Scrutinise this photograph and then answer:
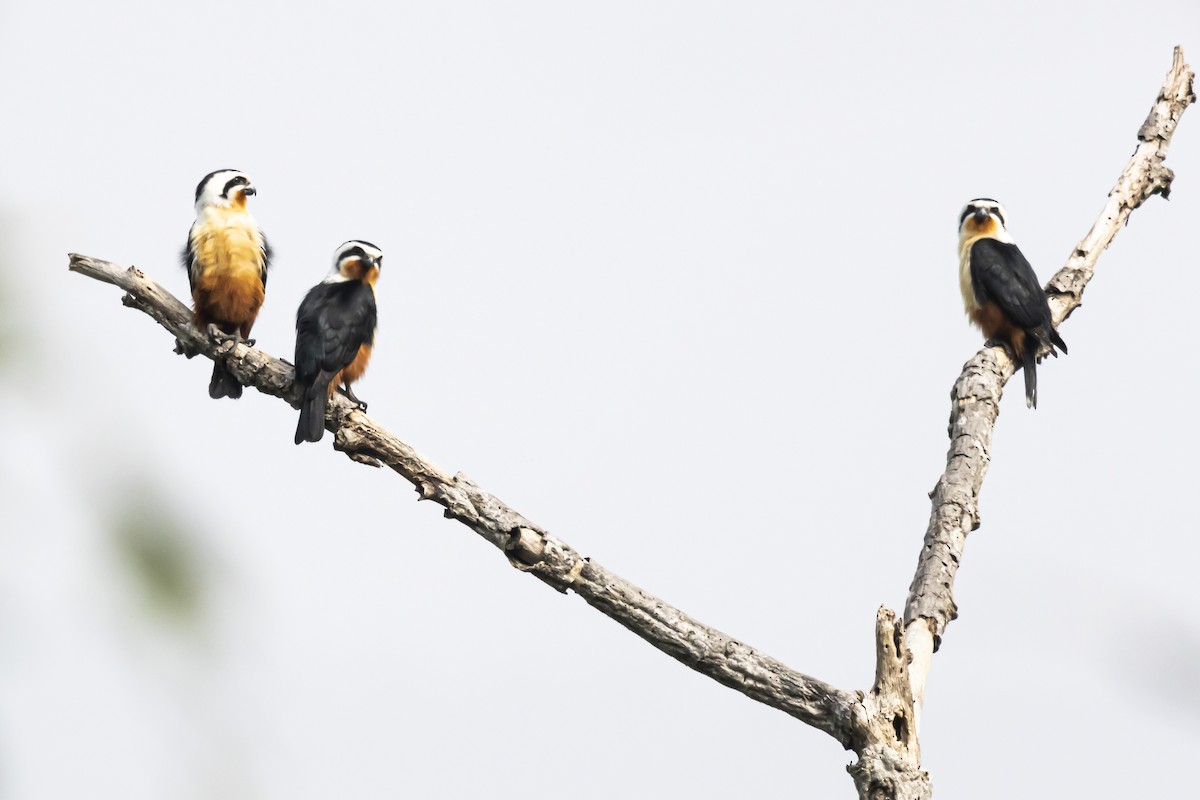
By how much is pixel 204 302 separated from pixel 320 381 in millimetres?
1317

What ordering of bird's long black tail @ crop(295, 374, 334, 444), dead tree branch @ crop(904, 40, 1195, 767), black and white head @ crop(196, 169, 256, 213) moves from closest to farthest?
dead tree branch @ crop(904, 40, 1195, 767) → bird's long black tail @ crop(295, 374, 334, 444) → black and white head @ crop(196, 169, 256, 213)

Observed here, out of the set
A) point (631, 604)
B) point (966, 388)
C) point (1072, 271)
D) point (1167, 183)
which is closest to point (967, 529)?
point (966, 388)

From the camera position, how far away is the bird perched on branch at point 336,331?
6266 millimetres

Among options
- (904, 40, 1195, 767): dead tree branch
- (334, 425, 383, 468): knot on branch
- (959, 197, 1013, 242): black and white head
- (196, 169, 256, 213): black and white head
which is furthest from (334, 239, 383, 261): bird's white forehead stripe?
(959, 197, 1013, 242): black and white head

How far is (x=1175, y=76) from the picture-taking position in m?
8.30

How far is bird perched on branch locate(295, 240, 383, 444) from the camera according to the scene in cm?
627

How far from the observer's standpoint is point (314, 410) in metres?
6.19

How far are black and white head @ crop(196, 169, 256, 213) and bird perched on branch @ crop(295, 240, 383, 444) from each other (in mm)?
669

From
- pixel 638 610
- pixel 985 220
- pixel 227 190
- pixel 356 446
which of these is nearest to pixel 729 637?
pixel 638 610

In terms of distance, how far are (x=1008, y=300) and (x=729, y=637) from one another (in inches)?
189

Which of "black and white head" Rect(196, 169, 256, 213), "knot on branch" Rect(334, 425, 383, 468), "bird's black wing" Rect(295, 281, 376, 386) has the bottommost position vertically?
"knot on branch" Rect(334, 425, 383, 468)

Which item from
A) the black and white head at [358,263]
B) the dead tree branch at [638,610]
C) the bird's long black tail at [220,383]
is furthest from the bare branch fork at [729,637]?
the black and white head at [358,263]

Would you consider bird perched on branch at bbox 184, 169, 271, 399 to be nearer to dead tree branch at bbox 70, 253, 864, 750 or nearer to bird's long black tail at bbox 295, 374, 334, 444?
bird's long black tail at bbox 295, 374, 334, 444

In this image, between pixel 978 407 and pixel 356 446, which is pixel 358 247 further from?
pixel 978 407
